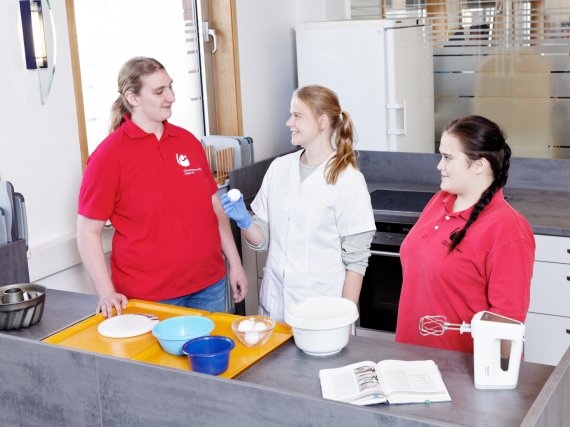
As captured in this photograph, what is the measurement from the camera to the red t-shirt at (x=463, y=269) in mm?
2154

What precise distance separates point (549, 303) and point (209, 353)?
1.85m

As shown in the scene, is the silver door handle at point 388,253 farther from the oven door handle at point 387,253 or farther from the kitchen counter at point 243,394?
the kitchen counter at point 243,394

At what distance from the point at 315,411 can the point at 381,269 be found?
6.86 ft

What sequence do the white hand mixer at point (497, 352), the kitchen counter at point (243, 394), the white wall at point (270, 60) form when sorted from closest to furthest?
the kitchen counter at point (243, 394), the white hand mixer at point (497, 352), the white wall at point (270, 60)

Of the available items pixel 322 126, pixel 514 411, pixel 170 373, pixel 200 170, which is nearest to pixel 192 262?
pixel 200 170

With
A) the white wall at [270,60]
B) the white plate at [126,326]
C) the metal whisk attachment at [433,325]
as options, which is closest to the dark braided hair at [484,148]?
the metal whisk attachment at [433,325]

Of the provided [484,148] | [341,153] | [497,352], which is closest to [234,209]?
[341,153]

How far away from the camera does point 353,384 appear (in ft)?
6.09

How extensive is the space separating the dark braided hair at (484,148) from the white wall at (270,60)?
2.04 m

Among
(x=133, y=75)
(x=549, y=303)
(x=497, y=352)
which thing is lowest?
(x=549, y=303)

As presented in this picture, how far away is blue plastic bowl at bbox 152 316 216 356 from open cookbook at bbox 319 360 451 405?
36 centimetres

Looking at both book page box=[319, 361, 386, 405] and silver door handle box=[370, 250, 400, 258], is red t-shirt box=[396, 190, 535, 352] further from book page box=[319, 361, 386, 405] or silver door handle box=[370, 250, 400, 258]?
silver door handle box=[370, 250, 400, 258]

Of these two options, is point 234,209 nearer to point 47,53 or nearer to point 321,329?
point 321,329

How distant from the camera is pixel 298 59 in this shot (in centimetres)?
437
